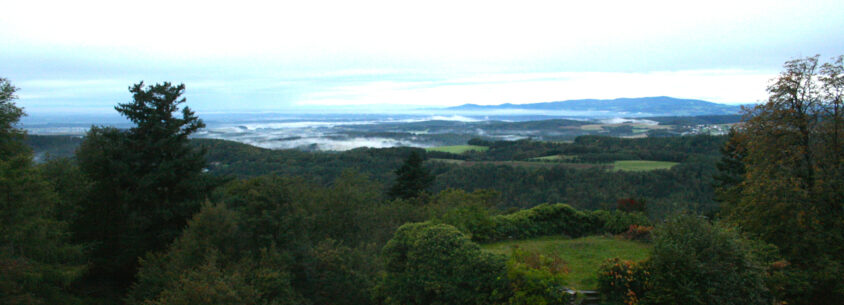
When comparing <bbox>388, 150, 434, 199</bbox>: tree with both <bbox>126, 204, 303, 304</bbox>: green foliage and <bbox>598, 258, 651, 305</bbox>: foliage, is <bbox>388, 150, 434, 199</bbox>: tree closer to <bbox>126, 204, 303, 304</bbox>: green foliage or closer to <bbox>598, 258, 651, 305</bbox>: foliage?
<bbox>126, 204, 303, 304</bbox>: green foliage

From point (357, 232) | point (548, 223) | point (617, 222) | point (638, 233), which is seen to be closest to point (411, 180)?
point (357, 232)

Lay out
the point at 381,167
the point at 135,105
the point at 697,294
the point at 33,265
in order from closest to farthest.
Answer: the point at 697,294 < the point at 33,265 < the point at 135,105 < the point at 381,167

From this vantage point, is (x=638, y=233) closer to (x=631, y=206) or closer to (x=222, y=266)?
(x=631, y=206)

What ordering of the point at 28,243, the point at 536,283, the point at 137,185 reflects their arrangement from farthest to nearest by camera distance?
the point at 137,185 → the point at 28,243 → the point at 536,283

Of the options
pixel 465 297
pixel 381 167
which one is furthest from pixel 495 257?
pixel 381 167

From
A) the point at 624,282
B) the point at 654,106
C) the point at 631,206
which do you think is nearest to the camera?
the point at 624,282

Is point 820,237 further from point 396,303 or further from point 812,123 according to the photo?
point 396,303

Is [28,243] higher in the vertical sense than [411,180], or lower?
higher

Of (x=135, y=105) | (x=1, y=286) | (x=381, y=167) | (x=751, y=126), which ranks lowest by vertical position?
(x=381, y=167)
